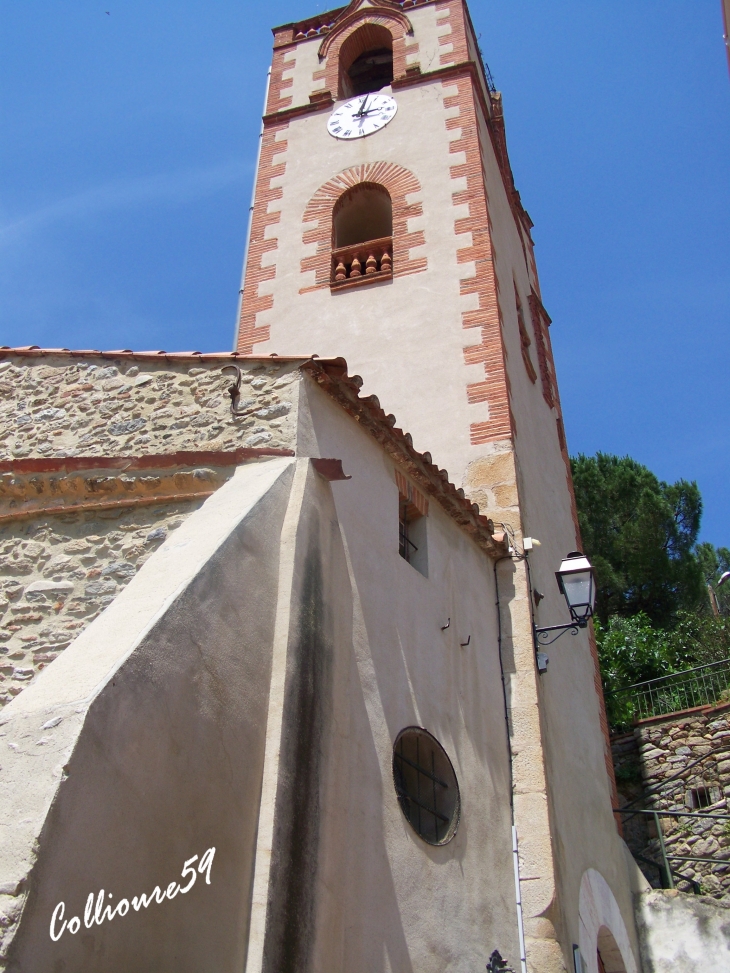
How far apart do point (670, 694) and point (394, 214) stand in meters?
8.26

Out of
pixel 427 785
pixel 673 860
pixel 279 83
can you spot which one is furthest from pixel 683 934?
pixel 279 83

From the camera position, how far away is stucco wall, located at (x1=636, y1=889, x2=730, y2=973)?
8.16m

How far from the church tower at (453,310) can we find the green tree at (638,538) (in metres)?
7.70

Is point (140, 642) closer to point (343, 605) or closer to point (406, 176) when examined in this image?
point (343, 605)

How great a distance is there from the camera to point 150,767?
3.80 meters

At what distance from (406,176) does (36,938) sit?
10.8 m

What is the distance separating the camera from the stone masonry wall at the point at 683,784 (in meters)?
10.8

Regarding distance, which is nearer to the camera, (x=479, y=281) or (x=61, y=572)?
(x=61, y=572)

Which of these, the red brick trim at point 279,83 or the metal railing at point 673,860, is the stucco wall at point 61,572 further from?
the red brick trim at point 279,83

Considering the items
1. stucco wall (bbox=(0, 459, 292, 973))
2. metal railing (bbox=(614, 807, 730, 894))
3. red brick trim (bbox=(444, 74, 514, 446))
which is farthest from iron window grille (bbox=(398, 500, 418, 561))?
metal railing (bbox=(614, 807, 730, 894))

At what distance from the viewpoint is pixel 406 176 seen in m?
12.2

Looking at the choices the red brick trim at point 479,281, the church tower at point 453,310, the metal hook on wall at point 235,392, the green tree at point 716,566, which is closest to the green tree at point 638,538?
the green tree at point 716,566

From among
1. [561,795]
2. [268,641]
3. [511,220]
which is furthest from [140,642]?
[511,220]

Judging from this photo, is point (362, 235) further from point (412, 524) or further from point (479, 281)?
point (412, 524)
